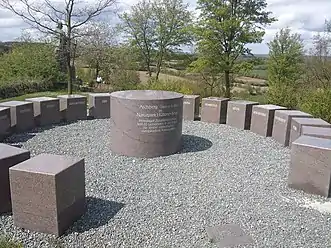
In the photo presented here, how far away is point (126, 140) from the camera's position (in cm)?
747

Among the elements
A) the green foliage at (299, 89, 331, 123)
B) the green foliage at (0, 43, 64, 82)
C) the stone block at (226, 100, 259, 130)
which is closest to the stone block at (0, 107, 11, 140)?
the stone block at (226, 100, 259, 130)

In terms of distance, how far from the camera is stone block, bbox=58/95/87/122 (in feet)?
36.8

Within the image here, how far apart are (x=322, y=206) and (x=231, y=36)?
651 inches

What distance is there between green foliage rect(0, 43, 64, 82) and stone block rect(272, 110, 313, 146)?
1702 centimetres

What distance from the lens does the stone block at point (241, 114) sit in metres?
10.6

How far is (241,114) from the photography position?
10727mm

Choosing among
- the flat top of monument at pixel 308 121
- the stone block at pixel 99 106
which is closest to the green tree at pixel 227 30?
the stone block at pixel 99 106

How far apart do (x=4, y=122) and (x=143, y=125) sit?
4133mm

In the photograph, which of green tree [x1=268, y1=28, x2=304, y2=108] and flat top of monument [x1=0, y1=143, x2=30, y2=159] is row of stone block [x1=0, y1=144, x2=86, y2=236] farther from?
green tree [x1=268, y1=28, x2=304, y2=108]

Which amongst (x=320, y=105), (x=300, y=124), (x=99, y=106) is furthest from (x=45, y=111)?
(x=320, y=105)

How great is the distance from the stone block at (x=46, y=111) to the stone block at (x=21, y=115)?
0.36 meters

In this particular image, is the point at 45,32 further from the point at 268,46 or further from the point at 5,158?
the point at 268,46

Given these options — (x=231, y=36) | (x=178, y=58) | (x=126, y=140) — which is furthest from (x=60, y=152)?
(x=178, y=58)

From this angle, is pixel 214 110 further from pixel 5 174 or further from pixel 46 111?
pixel 5 174
